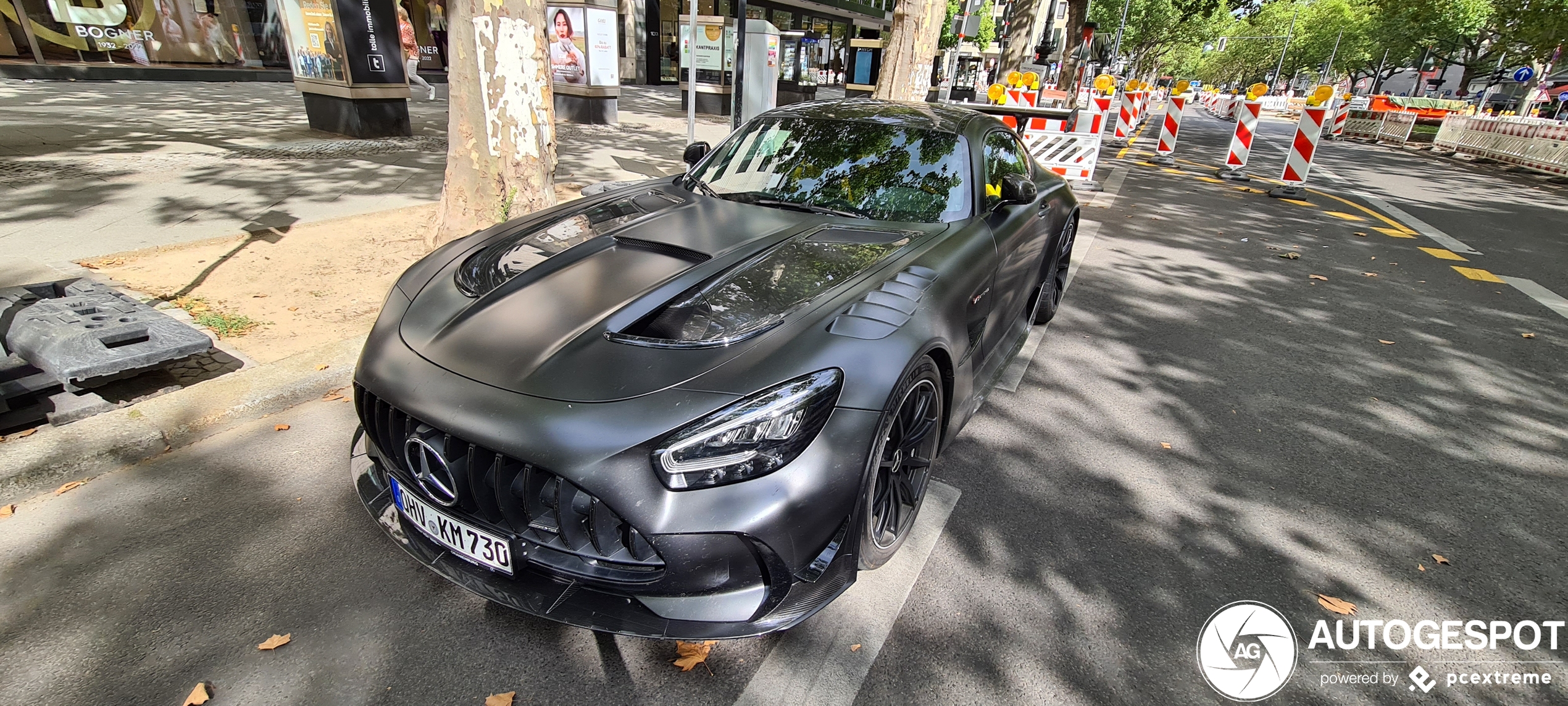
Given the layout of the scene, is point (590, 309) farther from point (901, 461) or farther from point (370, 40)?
point (370, 40)

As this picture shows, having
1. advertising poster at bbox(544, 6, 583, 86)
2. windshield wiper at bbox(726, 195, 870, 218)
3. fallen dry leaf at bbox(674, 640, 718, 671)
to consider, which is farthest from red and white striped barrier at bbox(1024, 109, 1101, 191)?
fallen dry leaf at bbox(674, 640, 718, 671)

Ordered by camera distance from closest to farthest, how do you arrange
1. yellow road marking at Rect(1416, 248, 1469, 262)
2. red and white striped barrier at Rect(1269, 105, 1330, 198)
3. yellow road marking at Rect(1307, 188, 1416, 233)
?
1. yellow road marking at Rect(1416, 248, 1469, 262)
2. yellow road marking at Rect(1307, 188, 1416, 233)
3. red and white striped barrier at Rect(1269, 105, 1330, 198)

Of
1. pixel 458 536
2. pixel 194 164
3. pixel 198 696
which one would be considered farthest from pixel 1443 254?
pixel 194 164

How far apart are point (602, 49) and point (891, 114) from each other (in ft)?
34.1

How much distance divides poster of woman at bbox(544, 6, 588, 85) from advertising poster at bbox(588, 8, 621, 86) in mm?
117

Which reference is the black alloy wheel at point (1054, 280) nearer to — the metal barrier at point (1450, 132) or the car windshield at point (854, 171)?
the car windshield at point (854, 171)

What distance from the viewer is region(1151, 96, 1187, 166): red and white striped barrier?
13758 mm

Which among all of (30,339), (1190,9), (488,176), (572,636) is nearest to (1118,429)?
(572,636)

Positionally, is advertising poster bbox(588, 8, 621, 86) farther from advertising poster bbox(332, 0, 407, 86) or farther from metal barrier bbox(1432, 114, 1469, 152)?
metal barrier bbox(1432, 114, 1469, 152)

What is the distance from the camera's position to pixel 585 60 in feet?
39.8

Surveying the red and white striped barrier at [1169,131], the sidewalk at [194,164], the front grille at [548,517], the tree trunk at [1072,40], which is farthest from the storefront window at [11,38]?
the tree trunk at [1072,40]

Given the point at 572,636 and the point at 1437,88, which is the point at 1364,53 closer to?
the point at 1437,88

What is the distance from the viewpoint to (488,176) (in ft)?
16.3

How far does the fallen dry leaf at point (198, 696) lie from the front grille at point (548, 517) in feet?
2.57
